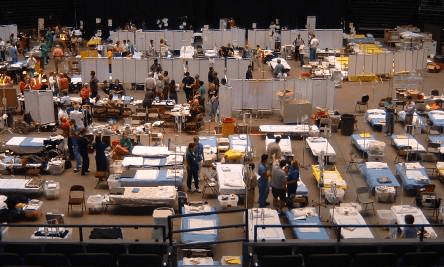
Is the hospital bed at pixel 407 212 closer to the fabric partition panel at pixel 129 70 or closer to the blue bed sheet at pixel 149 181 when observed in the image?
the blue bed sheet at pixel 149 181

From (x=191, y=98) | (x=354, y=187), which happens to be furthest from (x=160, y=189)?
(x=191, y=98)

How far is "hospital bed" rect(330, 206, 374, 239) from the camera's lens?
51.5 feet

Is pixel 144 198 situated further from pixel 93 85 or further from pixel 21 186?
pixel 93 85

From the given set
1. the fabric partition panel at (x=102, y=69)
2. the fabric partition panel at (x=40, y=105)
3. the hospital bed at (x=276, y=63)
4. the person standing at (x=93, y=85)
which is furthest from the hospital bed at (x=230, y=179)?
the hospital bed at (x=276, y=63)

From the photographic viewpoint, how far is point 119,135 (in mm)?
23094

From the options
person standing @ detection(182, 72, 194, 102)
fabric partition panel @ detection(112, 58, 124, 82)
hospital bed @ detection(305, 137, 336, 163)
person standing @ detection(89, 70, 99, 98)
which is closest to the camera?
hospital bed @ detection(305, 137, 336, 163)

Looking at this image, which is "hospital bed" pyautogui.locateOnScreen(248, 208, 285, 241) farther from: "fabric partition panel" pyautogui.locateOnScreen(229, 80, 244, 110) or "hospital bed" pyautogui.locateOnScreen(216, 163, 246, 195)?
"fabric partition panel" pyautogui.locateOnScreen(229, 80, 244, 110)

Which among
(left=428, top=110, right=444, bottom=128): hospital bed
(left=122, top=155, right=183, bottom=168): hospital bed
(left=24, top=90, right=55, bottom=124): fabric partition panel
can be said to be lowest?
(left=122, top=155, right=183, bottom=168): hospital bed

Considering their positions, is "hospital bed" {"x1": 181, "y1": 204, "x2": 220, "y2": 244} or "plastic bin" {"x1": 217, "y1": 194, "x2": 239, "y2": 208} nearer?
"hospital bed" {"x1": 181, "y1": 204, "x2": 220, "y2": 244}

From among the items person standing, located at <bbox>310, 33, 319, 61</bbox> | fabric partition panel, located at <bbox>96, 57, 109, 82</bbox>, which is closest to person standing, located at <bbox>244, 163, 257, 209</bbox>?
fabric partition panel, located at <bbox>96, 57, 109, 82</bbox>

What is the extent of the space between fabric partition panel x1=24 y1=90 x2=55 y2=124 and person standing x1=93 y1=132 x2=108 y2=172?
5252 millimetres

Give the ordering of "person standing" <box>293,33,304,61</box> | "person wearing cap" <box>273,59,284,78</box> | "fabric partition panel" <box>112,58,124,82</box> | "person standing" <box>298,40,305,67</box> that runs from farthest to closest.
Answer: "person standing" <box>293,33,304,61</box>
"person standing" <box>298,40,305,67</box>
"person wearing cap" <box>273,59,284,78</box>
"fabric partition panel" <box>112,58,124,82</box>

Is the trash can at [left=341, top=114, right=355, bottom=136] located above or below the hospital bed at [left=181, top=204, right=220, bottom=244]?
above

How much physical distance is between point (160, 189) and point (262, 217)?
9.59ft
